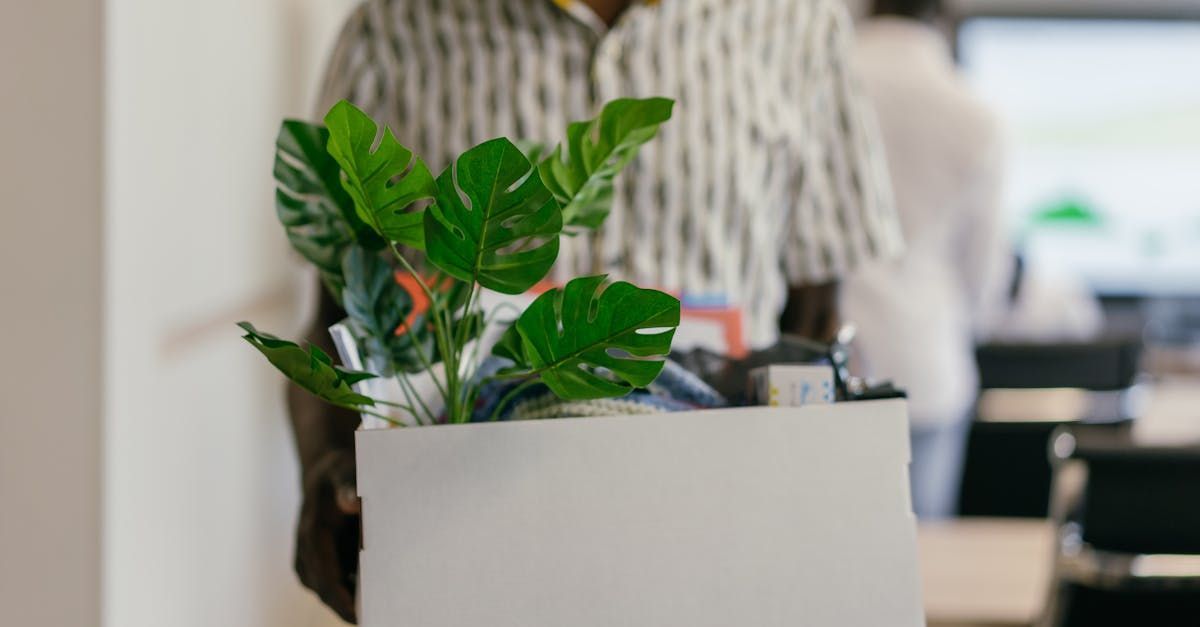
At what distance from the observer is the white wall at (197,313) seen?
1048 mm

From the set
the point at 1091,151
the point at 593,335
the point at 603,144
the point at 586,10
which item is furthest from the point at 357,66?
the point at 1091,151

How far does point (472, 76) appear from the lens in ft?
4.48

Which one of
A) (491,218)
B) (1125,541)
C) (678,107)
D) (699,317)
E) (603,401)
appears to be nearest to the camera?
(491,218)

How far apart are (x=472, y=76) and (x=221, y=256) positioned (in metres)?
0.29

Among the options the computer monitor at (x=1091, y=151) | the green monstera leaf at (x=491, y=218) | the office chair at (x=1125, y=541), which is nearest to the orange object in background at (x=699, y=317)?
the green monstera leaf at (x=491, y=218)

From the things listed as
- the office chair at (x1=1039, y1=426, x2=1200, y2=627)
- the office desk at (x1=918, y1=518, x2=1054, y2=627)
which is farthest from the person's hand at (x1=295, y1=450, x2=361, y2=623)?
the office chair at (x1=1039, y1=426, x2=1200, y2=627)

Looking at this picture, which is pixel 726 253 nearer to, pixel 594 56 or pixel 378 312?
pixel 594 56

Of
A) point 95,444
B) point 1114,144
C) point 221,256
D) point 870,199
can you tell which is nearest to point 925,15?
point 870,199

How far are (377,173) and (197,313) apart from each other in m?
0.61

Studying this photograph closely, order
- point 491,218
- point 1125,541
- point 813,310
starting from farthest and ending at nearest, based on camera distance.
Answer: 1. point 1125,541
2. point 813,310
3. point 491,218

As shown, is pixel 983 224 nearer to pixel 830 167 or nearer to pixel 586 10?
pixel 830 167

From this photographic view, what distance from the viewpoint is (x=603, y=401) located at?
80cm

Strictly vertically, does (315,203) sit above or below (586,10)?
below

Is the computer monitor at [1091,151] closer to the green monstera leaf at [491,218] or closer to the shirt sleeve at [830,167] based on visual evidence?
the shirt sleeve at [830,167]
